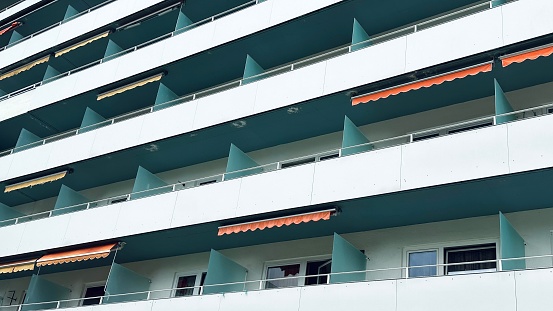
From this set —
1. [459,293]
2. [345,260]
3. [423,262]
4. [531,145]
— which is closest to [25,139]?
[345,260]

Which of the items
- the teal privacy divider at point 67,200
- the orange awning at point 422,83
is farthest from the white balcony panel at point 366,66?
the teal privacy divider at point 67,200

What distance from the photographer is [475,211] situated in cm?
1300

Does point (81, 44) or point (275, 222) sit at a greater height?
point (81, 44)

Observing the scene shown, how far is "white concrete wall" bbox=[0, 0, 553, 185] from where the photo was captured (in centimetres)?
1387

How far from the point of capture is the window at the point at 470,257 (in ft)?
42.1

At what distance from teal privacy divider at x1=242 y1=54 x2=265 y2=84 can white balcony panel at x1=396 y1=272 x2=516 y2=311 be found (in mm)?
8523

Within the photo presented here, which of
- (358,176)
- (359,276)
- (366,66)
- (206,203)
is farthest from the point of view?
(206,203)

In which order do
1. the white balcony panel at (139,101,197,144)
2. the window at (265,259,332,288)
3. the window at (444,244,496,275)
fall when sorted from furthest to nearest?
the white balcony panel at (139,101,197,144) < the window at (265,259,332,288) < the window at (444,244,496,275)

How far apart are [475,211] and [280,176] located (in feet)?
15.3

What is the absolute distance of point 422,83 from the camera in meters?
14.0

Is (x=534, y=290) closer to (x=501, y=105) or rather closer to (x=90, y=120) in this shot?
(x=501, y=105)

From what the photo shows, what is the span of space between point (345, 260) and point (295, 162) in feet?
14.0

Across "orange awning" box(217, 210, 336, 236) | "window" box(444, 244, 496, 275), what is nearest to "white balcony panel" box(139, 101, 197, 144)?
"orange awning" box(217, 210, 336, 236)

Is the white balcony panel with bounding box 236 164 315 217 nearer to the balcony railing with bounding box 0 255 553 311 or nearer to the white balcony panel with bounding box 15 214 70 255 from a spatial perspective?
the balcony railing with bounding box 0 255 553 311
